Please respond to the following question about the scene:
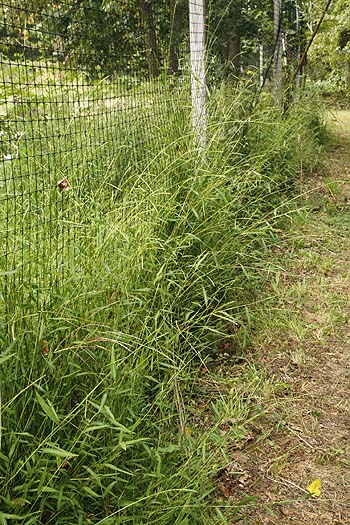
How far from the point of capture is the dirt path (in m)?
1.98

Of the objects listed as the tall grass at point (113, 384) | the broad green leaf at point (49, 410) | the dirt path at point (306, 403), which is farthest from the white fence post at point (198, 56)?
the broad green leaf at point (49, 410)

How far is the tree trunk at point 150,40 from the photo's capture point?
369 centimetres

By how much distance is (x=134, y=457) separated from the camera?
1803 millimetres

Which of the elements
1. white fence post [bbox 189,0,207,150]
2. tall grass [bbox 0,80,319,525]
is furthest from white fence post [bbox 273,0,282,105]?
tall grass [bbox 0,80,319,525]

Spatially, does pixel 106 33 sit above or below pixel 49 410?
above

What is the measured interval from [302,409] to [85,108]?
1.89 meters

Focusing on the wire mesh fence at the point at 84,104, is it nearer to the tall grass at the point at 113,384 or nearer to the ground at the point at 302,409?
the tall grass at the point at 113,384

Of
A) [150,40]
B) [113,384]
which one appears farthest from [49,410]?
[150,40]

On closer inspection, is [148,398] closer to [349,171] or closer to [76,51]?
[76,51]

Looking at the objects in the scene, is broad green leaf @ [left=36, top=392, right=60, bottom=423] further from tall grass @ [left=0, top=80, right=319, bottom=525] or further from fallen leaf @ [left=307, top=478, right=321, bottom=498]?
fallen leaf @ [left=307, top=478, right=321, bottom=498]

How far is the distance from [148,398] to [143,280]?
50cm

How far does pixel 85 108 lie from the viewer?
10.1 ft

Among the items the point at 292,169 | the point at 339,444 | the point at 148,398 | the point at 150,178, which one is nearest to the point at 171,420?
the point at 148,398

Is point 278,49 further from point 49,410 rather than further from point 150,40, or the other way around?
point 49,410
